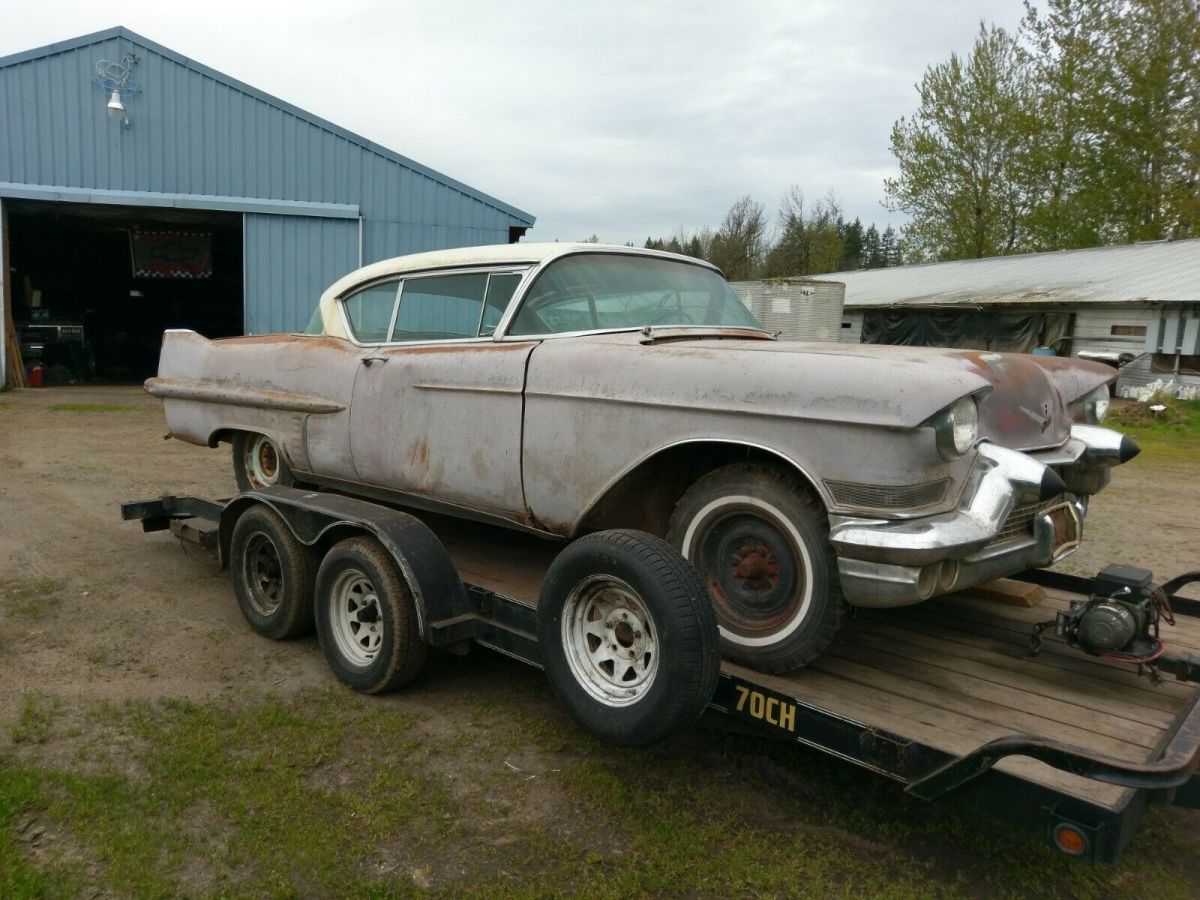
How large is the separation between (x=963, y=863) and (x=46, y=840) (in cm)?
286

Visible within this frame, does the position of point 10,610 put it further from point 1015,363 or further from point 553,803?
point 1015,363

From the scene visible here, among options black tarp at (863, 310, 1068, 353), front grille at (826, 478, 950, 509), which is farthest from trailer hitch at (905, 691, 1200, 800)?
black tarp at (863, 310, 1068, 353)

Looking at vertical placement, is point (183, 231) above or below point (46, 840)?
above

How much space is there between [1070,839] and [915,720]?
53cm

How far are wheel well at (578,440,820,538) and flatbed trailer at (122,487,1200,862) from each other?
1.60 feet

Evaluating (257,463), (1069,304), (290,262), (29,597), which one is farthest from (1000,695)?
(1069,304)

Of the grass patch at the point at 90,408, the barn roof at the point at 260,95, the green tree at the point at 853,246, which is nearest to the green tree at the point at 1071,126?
the barn roof at the point at 260,95

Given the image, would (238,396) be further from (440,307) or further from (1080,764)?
(1080,764)

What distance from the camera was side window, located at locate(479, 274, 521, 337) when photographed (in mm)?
3971

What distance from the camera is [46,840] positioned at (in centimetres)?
272

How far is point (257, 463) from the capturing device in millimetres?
5332

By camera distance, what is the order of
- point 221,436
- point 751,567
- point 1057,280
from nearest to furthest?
point 751,567
point 221,436
point 1057,280

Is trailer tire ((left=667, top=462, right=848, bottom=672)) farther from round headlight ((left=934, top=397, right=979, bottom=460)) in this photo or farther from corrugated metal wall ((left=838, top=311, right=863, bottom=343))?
corrugated metal wall ((left=838, top=311, right=863, bottom=343))

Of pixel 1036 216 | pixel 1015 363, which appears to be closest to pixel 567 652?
pixel 1015 363
